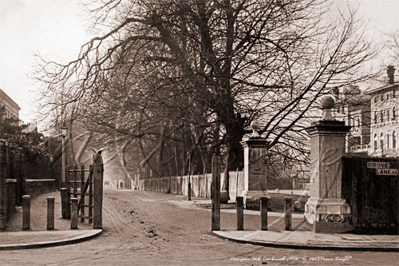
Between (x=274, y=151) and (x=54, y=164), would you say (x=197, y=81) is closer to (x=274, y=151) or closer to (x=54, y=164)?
(x=274, y=151)

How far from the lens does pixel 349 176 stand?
11250 mm

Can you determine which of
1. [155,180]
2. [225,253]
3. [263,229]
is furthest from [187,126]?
[155,180]

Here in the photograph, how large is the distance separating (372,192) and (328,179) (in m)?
1.18

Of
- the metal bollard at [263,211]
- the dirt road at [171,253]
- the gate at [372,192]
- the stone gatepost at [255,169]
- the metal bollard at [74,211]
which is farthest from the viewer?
the stone gatepost at [255,169]

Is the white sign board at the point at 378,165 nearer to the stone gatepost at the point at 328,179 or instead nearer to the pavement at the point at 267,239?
the stone gatepost at the point at 328,179

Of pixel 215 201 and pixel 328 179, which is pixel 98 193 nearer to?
pixel 215 201

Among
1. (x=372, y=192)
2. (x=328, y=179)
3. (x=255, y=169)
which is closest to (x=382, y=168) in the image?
(x=372, y=192)

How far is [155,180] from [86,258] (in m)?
40.4

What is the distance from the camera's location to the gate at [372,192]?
36.6ft

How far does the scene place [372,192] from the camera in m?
11.2

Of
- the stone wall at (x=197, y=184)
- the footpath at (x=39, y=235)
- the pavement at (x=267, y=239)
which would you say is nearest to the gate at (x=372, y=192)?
the pavement at (x=267, y=239)

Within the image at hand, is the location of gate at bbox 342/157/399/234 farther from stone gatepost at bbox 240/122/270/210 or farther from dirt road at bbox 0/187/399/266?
stone gatepost at bbox 240/122/270/210

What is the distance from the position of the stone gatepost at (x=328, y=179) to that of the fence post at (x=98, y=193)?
565 cm

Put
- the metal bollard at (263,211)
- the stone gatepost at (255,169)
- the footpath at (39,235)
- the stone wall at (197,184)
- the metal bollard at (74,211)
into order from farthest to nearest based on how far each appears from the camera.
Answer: the stone wall at (197,184) → the stone gatepost at (255,169) → the metal bollard at (263,211) → the metal bollard at (74,211) → the footpath at (39,235)
